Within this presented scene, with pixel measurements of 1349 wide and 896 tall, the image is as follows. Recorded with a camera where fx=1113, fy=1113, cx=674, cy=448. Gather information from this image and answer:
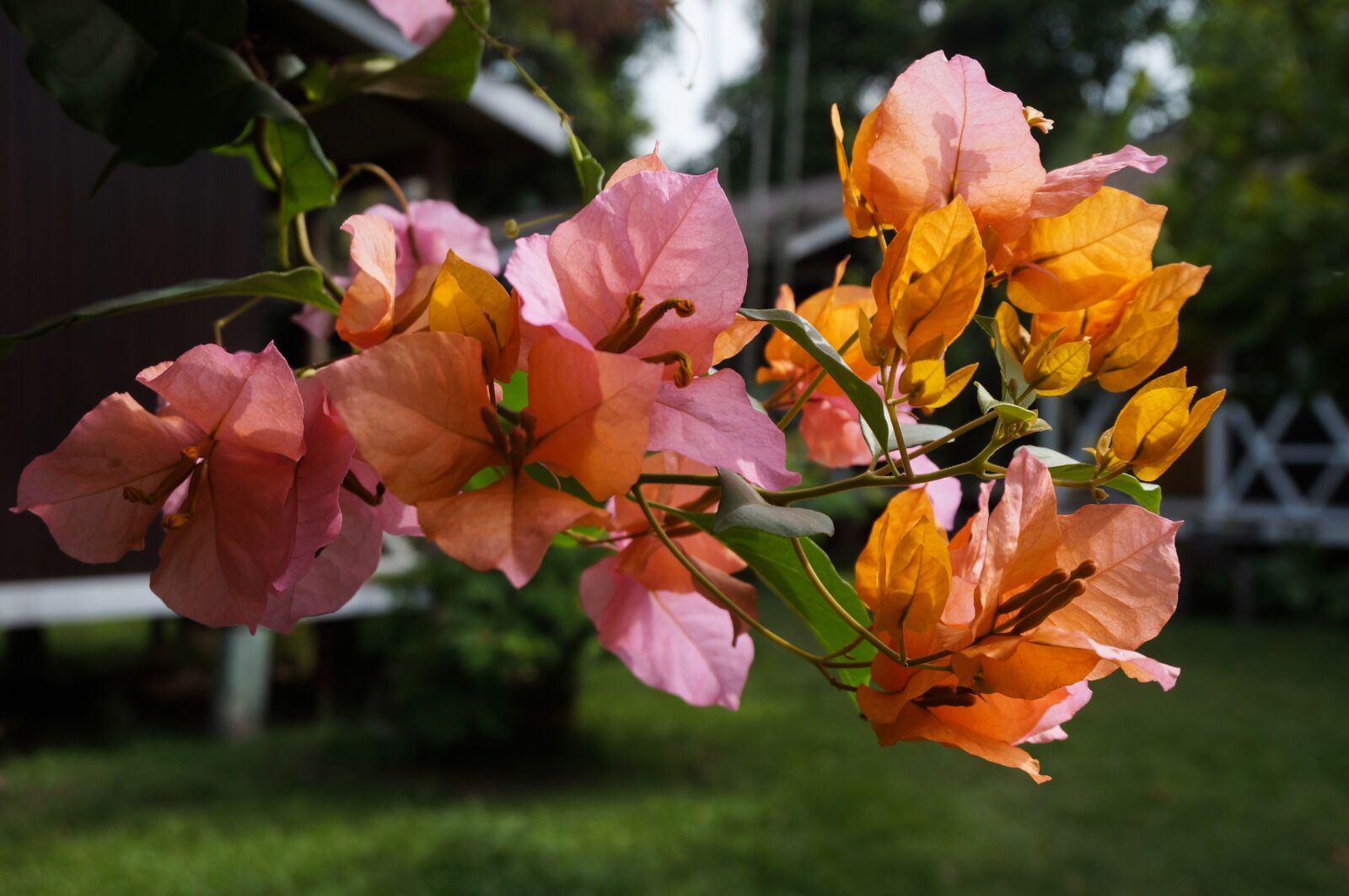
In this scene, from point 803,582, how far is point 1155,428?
0.10 m

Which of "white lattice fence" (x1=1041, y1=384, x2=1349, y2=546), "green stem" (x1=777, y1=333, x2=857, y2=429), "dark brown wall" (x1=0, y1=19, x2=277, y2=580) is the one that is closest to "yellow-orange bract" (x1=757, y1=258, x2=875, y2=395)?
"green stem" (x1=777, y1=333, x2=857, y2=429)

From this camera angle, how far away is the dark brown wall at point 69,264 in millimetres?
3373

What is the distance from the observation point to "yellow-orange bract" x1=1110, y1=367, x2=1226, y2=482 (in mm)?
262

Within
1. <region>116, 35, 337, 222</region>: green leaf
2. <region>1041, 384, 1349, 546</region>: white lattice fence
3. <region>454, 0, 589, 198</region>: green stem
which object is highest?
<region>454, 0, 589, 198</region>: green stem

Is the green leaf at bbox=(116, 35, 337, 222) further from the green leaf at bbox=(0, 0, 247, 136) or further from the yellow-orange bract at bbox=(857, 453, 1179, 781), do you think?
the yellow-orange bract at bbox=(857, 453, 1179, 781)

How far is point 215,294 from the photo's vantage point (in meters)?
0.34

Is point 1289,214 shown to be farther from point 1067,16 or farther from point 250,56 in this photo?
point 1067,16

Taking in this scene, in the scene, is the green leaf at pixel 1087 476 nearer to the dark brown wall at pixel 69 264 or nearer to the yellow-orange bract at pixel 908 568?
the yellow-orange bract at pixel 908 568

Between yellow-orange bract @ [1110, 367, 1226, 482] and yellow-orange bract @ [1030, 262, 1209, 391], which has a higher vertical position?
yellow-orange bract @ [1030, 262, 1209, 391]

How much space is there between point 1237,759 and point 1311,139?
89.8 inches

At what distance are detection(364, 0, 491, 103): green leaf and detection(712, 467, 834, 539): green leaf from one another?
270mm

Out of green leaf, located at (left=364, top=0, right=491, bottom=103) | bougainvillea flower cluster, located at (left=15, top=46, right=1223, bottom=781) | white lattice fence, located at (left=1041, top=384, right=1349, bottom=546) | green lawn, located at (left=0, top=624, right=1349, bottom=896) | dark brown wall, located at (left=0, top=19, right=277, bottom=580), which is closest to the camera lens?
bougainvillea flower cluster, located at (left=15, top=46, right=1223, bottom=781)

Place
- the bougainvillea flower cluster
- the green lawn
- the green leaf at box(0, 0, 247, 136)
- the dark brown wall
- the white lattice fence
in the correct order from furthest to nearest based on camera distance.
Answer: the white lattice fence → the dark brown wall → the green lawn → the green leaf at box(0, 0, 247, 136) → the bougainvillea flower cluster

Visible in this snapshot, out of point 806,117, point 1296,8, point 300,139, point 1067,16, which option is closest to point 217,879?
point 300,139
